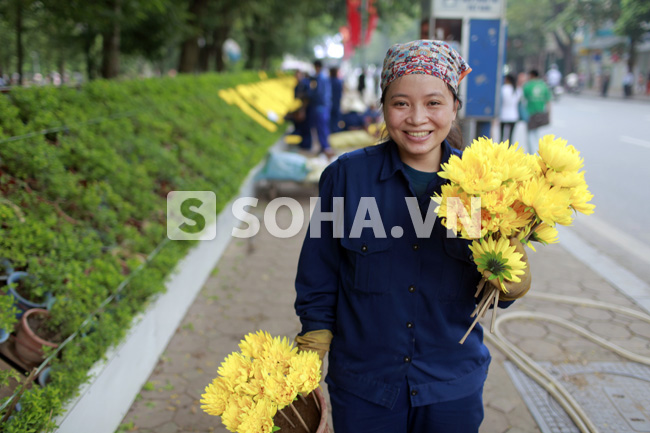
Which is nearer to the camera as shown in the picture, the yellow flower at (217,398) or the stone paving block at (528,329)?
the yellow flower at (217,398)

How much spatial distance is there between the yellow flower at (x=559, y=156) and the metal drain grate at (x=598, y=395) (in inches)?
80.7

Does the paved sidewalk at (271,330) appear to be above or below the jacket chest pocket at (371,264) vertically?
below

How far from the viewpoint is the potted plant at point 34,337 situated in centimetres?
295

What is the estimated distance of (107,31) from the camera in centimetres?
905

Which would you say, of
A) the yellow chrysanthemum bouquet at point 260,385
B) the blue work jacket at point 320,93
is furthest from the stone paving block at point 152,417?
the blue work jacket at point 320,93

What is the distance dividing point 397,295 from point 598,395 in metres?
2.30

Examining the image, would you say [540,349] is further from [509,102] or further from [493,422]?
[509,102]

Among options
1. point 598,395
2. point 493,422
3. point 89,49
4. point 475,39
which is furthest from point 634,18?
point 493,422

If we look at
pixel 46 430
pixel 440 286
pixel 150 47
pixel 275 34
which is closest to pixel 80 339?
pixel 46 430

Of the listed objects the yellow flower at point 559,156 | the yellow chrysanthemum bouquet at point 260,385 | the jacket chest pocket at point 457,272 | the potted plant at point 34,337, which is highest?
the yellow flower at point 559,156

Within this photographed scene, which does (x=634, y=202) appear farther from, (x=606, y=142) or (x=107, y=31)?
(x=107, y=31)

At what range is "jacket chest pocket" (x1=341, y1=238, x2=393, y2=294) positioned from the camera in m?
1.81

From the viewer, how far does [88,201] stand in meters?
4.13

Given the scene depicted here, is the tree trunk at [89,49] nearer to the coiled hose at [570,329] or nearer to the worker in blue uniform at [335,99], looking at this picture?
the worker in blue uniform at [335,99]
